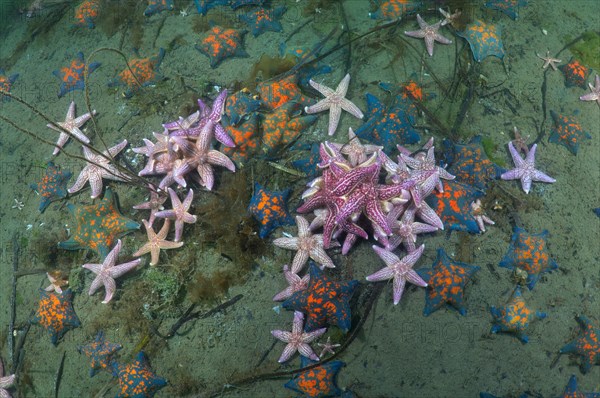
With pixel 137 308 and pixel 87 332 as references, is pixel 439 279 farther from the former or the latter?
pixel 87 332

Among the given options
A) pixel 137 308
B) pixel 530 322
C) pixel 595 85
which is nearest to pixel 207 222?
pixel 137 308

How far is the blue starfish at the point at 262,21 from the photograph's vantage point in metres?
5.96

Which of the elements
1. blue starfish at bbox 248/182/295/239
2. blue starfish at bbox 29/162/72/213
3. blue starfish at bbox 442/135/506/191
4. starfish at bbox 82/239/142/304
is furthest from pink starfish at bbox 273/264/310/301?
blue starfish at bbox 29/162/72/213

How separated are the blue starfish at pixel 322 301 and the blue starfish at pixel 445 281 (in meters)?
0.90

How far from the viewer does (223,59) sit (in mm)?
5863

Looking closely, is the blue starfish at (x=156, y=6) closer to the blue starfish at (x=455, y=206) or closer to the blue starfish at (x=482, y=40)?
the blue starfish at (x=482, y=40)

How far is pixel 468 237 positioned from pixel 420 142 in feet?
4.58

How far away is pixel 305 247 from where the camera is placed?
4547mm

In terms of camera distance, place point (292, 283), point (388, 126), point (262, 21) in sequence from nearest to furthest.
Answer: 1. point (292, 283)
2. point (388, 126)
3. point (262, 21)

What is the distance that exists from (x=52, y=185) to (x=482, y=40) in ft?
21.7

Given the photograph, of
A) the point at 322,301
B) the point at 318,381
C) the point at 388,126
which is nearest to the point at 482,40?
the point at 388,126

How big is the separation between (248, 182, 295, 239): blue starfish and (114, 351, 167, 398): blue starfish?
83.0 inches

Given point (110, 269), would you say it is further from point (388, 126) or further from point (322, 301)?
point (388, 126)

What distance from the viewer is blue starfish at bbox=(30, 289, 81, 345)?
4.96 metres
